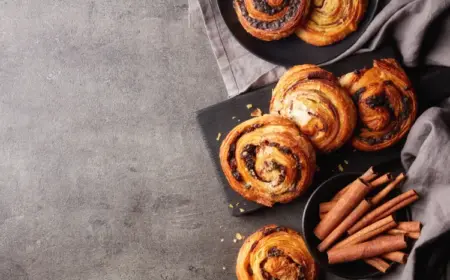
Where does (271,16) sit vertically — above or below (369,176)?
above

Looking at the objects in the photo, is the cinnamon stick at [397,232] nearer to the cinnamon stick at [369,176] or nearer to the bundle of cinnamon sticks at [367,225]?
the bundle of cinnamon sticks at [367,225]

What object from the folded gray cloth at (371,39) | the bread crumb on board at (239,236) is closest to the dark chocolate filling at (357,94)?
the folded gray cloth at (371,39)

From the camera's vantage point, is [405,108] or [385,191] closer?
[385,191]

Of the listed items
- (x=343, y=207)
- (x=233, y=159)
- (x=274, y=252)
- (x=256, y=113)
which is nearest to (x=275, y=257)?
(x=274, y=252)

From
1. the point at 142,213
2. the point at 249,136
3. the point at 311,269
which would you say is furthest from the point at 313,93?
the point at 142,213

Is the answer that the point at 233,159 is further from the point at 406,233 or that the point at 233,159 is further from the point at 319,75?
the point at 406,233

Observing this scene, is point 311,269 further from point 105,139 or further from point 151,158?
point 105,139
